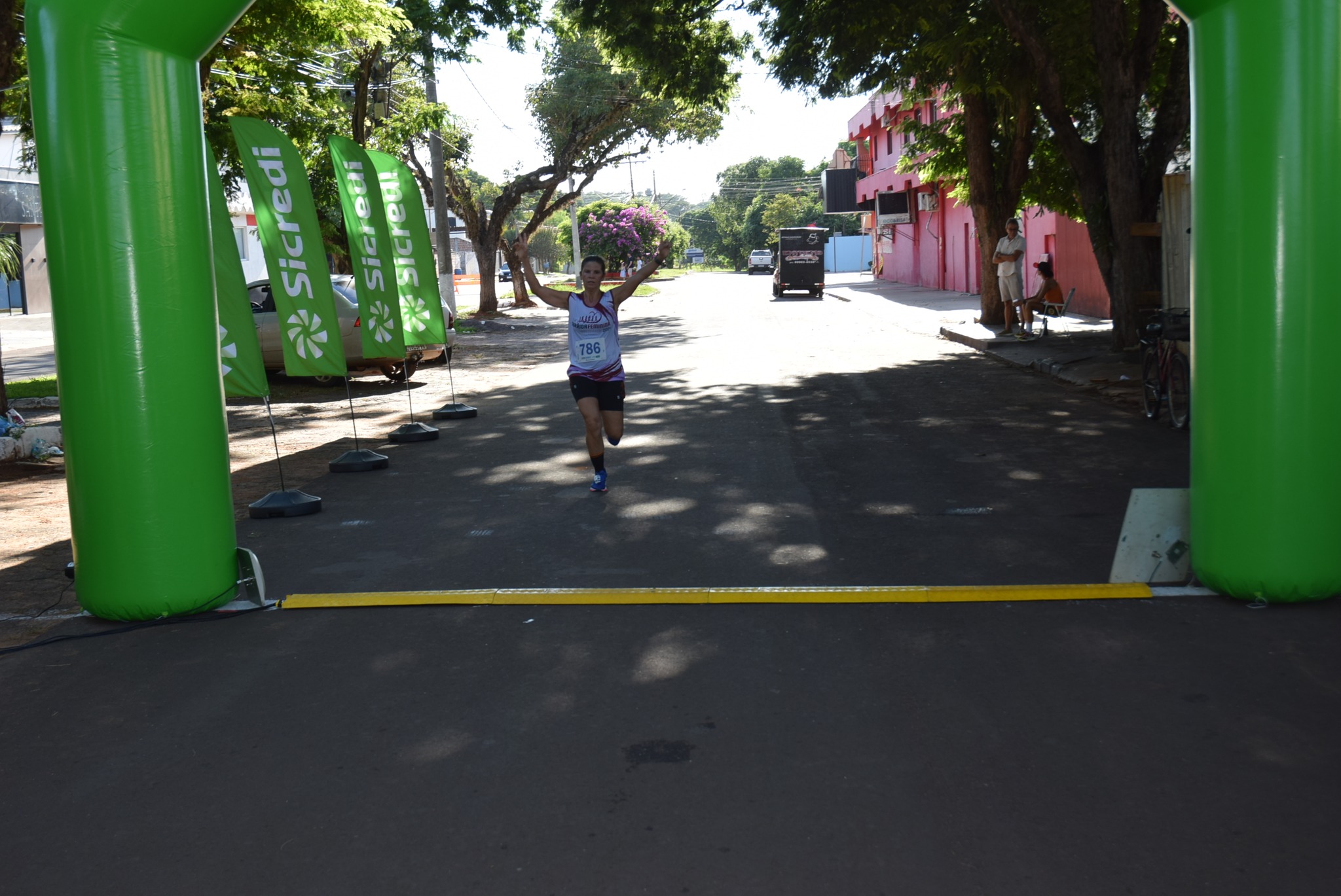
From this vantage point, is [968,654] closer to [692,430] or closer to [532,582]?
[532,582]

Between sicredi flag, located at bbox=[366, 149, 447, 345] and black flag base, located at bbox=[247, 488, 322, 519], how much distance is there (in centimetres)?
310

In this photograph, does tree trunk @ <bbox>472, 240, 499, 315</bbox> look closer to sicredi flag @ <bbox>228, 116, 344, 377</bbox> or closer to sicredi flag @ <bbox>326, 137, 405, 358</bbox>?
sicredi flag @ <bbox>326, 137, 405, 358</bbox>

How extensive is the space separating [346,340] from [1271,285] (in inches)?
516

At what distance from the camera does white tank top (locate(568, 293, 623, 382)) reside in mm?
8664

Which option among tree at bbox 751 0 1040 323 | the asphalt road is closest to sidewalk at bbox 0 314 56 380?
the asphalt road

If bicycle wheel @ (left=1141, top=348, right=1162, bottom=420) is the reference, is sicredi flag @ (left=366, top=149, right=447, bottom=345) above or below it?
above

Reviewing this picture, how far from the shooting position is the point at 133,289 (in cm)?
543

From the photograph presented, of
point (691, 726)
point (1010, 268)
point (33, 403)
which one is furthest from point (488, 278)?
point (691, 726)

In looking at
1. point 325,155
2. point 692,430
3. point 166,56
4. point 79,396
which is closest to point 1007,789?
point 79,396

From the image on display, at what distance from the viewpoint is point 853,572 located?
627cm

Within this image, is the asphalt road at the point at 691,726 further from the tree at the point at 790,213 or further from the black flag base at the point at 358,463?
the tree at the point at 790,213

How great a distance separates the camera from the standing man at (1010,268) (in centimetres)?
2034

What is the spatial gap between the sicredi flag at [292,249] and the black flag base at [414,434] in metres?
2.59

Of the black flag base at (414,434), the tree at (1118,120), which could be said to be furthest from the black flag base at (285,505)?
the tree at (1118,120)
